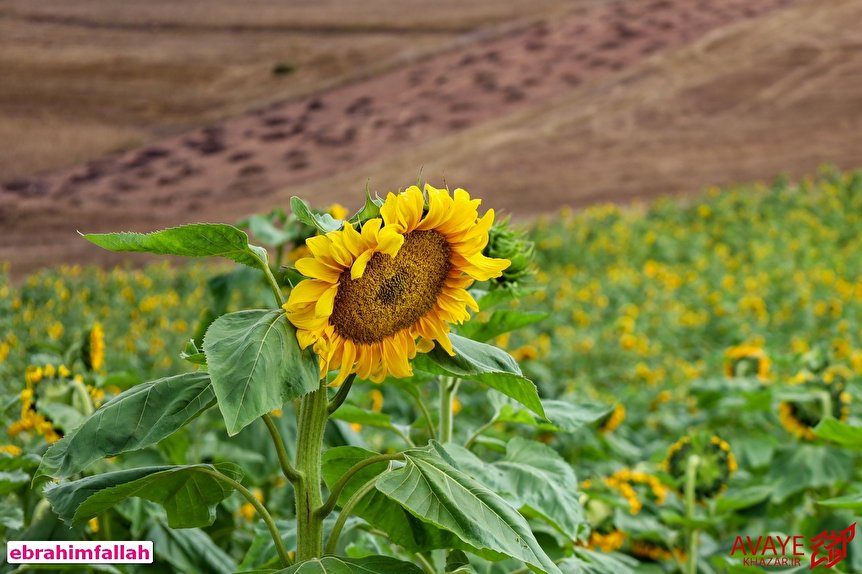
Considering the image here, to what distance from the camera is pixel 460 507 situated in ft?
2.39

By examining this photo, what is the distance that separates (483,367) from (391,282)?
0.10m

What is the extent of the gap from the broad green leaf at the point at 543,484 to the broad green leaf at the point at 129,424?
33 centimetres

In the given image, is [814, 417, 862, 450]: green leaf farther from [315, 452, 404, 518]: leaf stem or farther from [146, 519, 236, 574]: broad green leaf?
[146, 519, 236, 574]: broad green leaf

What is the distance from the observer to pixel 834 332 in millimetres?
3799

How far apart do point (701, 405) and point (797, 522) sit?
480 mm

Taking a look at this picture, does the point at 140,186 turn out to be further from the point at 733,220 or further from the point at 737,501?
the point at 733,220

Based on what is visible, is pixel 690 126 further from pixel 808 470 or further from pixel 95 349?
pixel 95 349

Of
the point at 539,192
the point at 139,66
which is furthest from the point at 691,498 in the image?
the point at 539,192

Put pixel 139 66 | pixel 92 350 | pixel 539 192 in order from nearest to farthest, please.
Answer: pixel 92 350
pixel 139 66
pixel 539 192

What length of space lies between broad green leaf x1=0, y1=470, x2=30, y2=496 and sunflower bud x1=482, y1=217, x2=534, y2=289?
52 centimetres

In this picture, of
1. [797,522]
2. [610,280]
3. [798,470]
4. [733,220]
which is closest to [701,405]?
[797,522]

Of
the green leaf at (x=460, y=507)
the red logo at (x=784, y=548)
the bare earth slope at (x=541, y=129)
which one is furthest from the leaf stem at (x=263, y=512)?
Result: the bare earth slope at (x=541, y=129)

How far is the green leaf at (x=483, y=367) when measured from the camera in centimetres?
78

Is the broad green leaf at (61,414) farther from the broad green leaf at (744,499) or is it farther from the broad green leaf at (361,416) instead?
the broad green leaf at (744,499)
